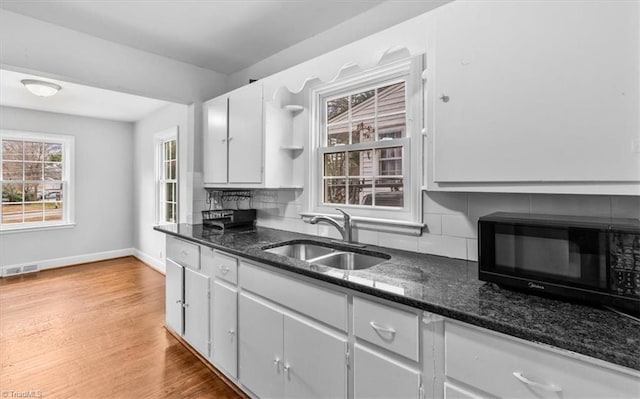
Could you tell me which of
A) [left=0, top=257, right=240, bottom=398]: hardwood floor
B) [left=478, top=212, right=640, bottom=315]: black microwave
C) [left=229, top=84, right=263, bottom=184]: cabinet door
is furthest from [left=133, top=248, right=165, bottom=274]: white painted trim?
[left=478, top=212, right=640, bottom=315]: black microwave

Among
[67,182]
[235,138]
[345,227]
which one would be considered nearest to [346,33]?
[235,138]

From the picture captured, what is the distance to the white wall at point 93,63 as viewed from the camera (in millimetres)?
2125

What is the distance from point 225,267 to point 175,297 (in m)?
0.92

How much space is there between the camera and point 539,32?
110cm

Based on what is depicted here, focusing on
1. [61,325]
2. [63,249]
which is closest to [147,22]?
[61,325]

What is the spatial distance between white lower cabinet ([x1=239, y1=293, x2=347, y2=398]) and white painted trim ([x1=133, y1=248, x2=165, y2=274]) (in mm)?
3371

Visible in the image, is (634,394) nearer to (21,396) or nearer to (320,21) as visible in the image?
(320,21)

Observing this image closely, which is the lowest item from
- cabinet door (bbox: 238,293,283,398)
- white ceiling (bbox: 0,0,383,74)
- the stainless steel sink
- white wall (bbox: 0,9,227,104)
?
cabinet door (bbox: 238,293,283,398)

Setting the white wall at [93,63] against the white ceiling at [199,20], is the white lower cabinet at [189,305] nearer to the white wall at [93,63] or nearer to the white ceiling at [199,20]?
the white wall at [93,63]

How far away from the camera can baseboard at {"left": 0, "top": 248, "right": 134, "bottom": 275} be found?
15.3 feet

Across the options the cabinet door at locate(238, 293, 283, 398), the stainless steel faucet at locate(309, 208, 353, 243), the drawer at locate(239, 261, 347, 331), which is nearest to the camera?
the drawer at locate(239, 261, 347, 331)

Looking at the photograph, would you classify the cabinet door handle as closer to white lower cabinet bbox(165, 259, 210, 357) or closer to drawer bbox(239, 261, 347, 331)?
drawer bbox(239, 261, 347, 331)

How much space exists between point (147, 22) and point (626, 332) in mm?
3008

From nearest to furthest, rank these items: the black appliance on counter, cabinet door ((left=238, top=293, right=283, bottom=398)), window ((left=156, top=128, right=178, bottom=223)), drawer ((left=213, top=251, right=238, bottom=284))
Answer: cabinet door ((left=238, top=293, right=283, bottom=398))
drawer ((left=213, top=251, right=238, bottom=284))
the black appliance on counter
window ((left=156, top=128, right=178, bottom=223))
